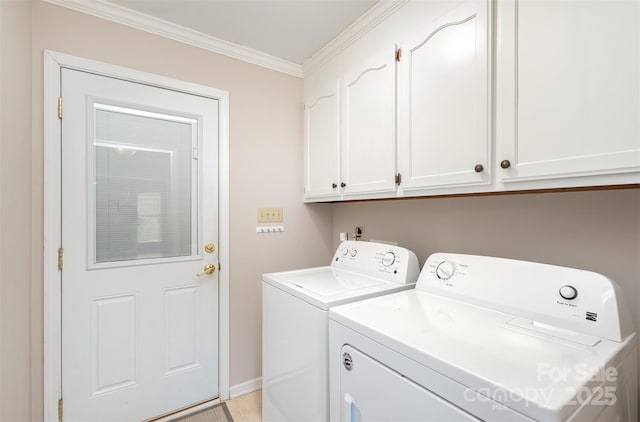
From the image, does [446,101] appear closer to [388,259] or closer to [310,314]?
[388,259]

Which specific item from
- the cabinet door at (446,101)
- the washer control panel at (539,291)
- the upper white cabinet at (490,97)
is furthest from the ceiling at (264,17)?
the washer control panel at (539,291)

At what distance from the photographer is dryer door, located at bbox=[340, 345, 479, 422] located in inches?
29.4

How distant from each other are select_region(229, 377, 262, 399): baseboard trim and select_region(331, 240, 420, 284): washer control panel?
107 centimetres

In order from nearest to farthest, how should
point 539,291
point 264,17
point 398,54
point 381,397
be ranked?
point 381,397
point 539,291
point 398,54
point 264,17

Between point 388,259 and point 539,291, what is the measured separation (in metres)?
0.69

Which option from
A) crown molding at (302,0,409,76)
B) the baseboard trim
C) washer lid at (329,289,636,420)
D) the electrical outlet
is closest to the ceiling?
crown molding at (302,0,409,76)

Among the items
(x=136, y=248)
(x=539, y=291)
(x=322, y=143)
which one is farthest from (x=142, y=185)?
(x=539, y=291)

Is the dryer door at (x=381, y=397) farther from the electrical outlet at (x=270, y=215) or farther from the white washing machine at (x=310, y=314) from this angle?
the electrical outlet at (x=270, y=215)

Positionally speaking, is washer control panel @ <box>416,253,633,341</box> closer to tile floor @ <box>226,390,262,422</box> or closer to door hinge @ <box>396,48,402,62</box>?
door hinge @ <box>396,48,402,62</box>

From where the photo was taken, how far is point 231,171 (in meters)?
2.00

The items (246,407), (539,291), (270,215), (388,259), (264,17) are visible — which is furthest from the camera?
(270,215)

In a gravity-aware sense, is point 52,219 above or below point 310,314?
above

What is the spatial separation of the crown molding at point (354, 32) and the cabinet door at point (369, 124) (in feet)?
0.57

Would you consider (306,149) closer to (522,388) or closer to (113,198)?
(113,198)
